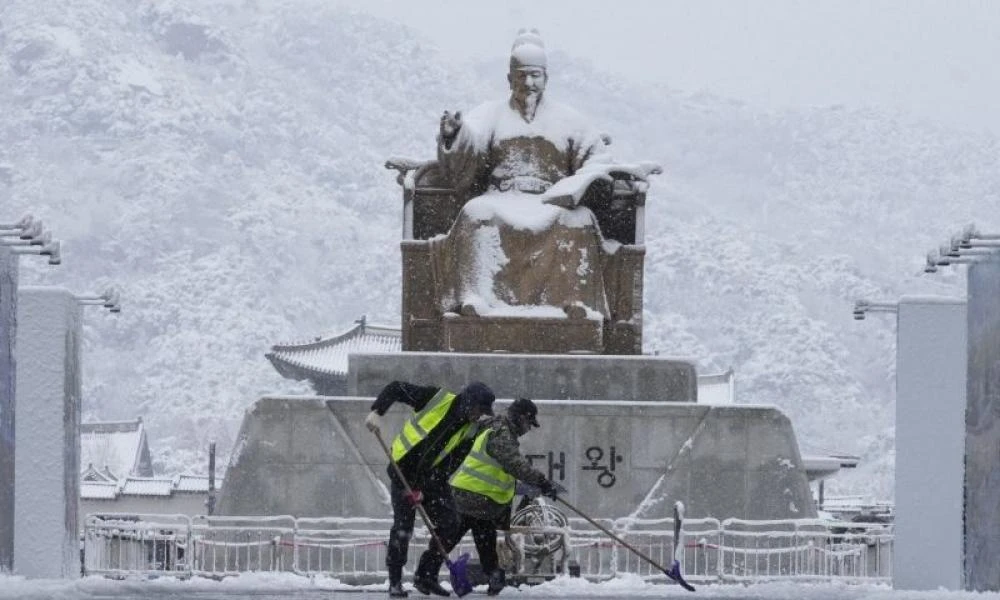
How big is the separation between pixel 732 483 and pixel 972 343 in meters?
3.35

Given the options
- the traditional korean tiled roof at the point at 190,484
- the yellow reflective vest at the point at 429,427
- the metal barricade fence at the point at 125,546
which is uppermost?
the yellow reflective vest at the point at 429,427

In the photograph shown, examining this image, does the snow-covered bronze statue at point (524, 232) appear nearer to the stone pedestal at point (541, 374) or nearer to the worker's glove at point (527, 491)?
the stone pedestal at point (541, 374)

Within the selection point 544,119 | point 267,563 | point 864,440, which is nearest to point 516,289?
point 544,119

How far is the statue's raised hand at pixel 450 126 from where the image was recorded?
42.5 ft

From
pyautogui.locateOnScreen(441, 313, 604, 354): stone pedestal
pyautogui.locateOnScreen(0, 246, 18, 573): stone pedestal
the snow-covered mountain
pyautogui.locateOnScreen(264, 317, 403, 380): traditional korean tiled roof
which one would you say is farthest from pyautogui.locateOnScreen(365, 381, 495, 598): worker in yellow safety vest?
the snow-covered mountain

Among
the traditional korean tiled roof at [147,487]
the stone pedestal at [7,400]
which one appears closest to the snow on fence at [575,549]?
the stone pedestal at [7,400]

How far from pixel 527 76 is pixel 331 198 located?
10014 centimetres

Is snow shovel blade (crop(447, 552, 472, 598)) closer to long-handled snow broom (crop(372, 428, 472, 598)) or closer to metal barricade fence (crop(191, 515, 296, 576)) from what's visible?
long-handled snow broom (crop(372, 428, 472, 598))

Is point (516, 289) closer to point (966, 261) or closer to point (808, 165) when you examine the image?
point (966, 261)

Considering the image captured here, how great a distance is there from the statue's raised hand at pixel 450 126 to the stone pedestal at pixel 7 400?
13.5 ft

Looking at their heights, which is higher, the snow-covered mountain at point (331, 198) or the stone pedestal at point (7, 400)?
the snow-covered mountain at point (331, 198)

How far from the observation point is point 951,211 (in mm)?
120750

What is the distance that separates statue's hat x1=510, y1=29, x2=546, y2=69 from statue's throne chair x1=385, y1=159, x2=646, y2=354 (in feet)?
2.79

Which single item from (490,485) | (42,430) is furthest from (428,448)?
(42,430)
